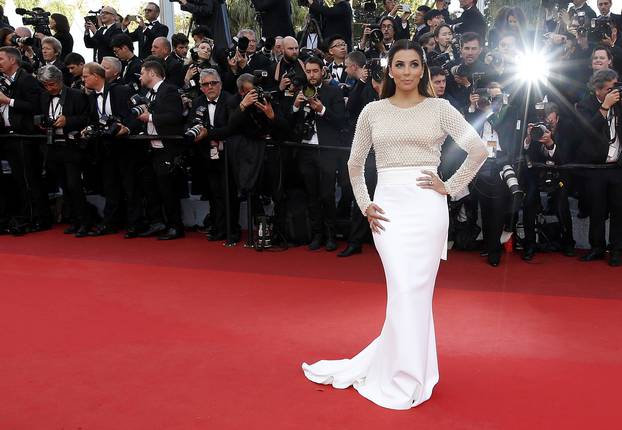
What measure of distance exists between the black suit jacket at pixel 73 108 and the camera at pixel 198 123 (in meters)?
1.33

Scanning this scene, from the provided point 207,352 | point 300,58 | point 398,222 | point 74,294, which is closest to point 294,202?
point 300,58

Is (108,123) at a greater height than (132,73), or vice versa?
Result: (132,73)

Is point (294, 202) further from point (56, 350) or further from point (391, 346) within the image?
point (391, 346)

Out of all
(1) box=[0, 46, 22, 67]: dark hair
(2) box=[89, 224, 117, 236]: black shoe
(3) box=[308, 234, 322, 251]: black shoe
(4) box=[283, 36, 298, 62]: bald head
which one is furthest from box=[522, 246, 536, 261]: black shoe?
(1) box=[0, 46, 22, 67]: dark hair

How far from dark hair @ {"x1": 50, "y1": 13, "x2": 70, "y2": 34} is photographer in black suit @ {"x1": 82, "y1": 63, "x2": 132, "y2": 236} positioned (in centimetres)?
249

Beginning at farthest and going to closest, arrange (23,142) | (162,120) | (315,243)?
(23,142)
(162,120)
(315,243)

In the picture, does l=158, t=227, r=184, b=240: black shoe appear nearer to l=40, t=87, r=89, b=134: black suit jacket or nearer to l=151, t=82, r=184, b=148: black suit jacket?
l=151, t=82, r=184, b=148: black suit jacket

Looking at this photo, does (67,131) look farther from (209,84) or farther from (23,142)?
(209,84)

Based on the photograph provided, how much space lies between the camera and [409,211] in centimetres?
345

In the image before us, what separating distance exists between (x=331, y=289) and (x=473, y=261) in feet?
5.22

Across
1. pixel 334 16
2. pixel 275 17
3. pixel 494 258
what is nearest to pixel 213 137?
pixel 275 17

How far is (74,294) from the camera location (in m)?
5.44

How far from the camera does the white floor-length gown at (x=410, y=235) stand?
3.39 m

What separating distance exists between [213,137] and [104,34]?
3.34 metres
